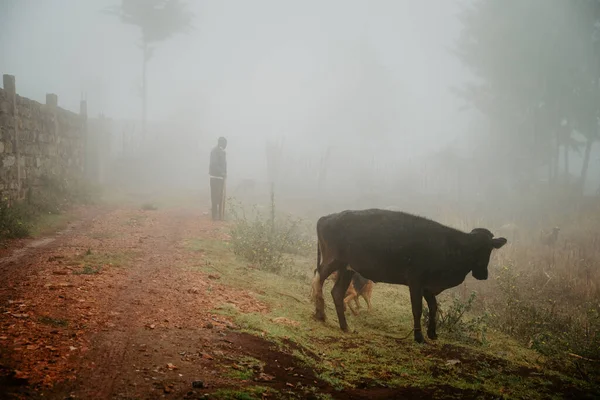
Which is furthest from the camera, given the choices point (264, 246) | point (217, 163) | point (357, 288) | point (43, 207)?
point (217, 163)

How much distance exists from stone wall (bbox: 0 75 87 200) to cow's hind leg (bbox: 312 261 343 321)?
32.4ft

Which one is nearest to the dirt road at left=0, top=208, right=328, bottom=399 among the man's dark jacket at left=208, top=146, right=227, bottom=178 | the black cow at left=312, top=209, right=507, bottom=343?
the black cow at left=312, top=209, right=507, bottom=343

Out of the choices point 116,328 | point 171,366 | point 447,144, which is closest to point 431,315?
point 171,366

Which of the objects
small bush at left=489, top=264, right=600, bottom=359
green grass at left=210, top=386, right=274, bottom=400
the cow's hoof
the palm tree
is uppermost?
the palm tree

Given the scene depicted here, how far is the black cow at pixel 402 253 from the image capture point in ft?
22.4

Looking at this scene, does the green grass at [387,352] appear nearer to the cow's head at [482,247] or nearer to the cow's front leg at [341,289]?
the cow's front leg at [341,289]

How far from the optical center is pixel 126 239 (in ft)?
34.3

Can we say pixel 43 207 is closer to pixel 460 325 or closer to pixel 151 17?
pixel 460 325

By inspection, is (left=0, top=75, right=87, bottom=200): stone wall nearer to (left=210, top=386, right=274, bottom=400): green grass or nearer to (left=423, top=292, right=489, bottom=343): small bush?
(left=210, top=386, right=274, bottom=400): green grass

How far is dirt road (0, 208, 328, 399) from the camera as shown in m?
3.62


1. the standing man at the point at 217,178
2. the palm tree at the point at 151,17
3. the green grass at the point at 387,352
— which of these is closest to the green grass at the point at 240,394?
the green grass at the point at 387,352

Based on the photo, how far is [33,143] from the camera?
14.5 meters

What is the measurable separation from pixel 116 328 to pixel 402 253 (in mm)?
4416

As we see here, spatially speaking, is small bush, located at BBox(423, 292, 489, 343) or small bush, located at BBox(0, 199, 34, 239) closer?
small bush, located at BBox(423, 292, 489, 343)
